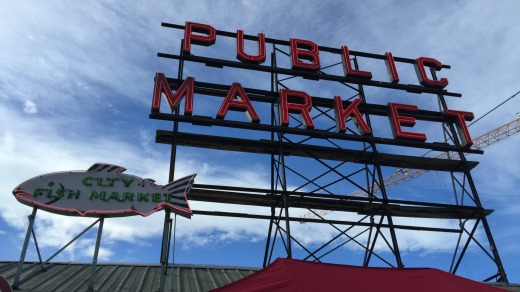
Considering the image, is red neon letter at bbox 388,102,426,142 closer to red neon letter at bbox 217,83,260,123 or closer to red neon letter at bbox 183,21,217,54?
red neon letter at bbox 217,83,260,123

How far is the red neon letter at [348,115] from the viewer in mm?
15352

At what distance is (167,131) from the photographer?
13.9 m

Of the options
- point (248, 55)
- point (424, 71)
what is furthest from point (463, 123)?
point (248, 55)

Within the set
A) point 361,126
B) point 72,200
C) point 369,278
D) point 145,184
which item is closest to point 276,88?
point 361,126

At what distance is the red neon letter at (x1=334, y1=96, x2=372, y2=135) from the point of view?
1535cm

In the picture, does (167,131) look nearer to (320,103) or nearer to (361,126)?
(320,103)

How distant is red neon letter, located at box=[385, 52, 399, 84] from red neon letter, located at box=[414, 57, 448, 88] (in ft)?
4.24

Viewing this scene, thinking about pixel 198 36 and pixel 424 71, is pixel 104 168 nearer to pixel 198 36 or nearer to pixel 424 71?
pixel 198 36

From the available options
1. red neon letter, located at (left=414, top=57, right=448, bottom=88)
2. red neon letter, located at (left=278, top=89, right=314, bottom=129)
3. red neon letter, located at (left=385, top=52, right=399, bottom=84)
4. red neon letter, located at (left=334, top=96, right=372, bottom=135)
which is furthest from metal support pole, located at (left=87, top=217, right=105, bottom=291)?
red neon letter, located at (left=414, top=57, right=448, bottom=88)

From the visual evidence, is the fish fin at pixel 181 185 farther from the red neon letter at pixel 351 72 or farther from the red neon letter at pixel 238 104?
the red neon letter at pixel 351 72

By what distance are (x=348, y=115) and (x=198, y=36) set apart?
6.91 m

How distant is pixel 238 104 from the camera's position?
1476cm

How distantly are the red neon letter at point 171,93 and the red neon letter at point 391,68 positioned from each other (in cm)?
877

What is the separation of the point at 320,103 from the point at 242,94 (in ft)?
11.0
